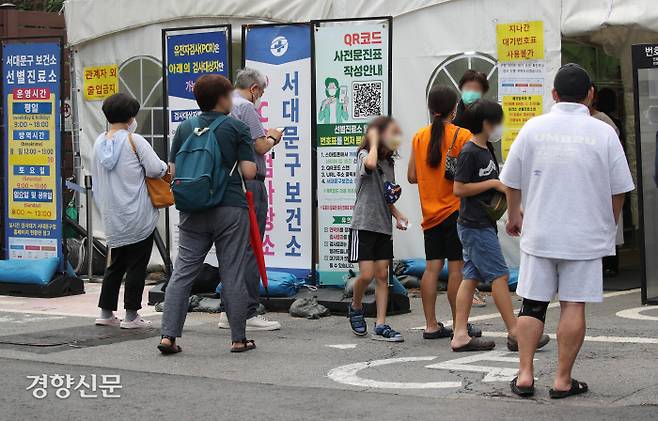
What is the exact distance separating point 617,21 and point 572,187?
16.1 feet

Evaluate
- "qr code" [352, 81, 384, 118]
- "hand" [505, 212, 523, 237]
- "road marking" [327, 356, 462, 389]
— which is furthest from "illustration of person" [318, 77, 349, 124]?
"hand" [505, 212, 523, 237]

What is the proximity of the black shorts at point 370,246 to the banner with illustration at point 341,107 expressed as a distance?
1588mm

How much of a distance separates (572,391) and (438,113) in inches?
102

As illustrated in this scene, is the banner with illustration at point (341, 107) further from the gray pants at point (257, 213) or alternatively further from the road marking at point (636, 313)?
the road marking at point (636, 313)

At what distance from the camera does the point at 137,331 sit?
29.1ft

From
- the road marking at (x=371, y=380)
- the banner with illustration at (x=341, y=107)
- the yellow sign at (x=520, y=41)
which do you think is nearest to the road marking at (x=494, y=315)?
the banner with illustration at (x=341, y=107)

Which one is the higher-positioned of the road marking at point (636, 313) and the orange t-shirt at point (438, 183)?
the orange t-shirt at point (438, 183)

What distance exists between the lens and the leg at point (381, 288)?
8.20m

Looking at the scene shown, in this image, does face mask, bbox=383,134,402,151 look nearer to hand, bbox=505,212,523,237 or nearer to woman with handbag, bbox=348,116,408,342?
woman with handbag, bbox=348,116,408,342

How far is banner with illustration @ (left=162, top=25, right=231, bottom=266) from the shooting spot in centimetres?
1059

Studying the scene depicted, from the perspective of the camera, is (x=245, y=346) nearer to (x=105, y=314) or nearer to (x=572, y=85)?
(x=105, y=314)

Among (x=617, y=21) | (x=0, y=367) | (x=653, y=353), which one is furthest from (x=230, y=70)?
(x=653, y=353)

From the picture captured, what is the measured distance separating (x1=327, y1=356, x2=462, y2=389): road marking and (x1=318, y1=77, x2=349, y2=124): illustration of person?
120 inches

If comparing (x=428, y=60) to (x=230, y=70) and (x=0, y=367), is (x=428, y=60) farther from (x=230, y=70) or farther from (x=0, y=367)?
(x=0, y=367)
